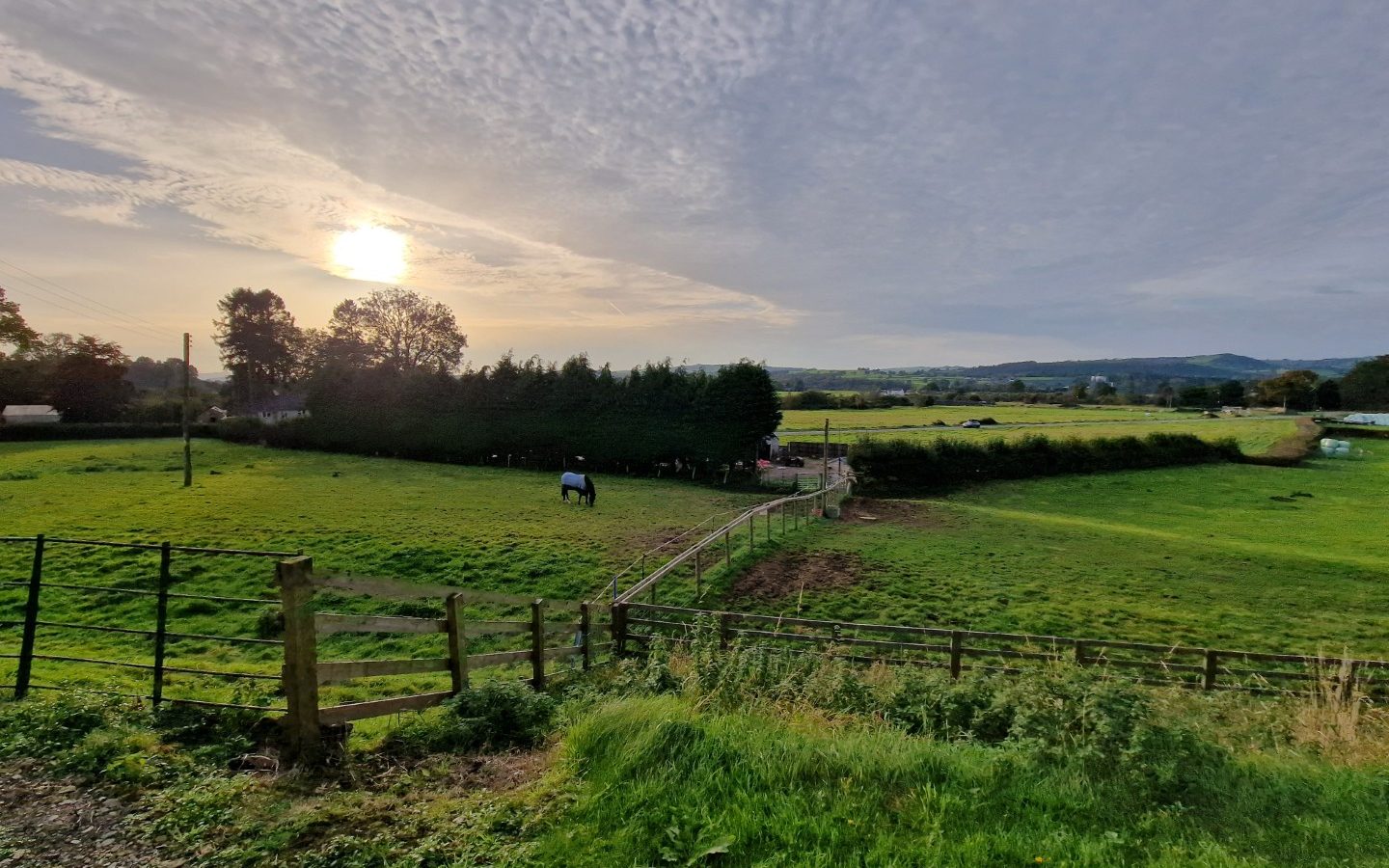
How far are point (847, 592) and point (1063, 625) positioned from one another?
4269 mm

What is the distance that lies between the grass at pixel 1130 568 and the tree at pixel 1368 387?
265ft

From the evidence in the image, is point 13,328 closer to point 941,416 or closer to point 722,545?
point 722,545

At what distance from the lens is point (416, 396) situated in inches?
1698

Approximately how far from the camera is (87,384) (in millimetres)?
58594

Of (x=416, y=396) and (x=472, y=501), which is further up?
(x=416, y=396)

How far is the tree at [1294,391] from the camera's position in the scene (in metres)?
86.4

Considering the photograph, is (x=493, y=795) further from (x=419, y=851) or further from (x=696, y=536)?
(x=696, y=536)

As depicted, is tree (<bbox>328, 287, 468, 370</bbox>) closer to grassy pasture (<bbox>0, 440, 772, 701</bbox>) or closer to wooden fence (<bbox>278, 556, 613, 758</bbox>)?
grassy pasture (<bbox>0, 440, 772, 701</bbox>)

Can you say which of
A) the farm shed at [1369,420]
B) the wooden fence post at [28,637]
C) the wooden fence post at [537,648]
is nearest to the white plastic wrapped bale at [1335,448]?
the farm shed at [1369,420]

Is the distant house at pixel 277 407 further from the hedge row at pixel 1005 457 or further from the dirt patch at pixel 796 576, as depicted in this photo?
the dirt patch at pixel 796 576

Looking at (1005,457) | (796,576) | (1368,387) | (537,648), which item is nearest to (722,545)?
(796,576)

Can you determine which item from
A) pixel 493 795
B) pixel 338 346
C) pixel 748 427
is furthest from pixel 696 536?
pixel 338 346

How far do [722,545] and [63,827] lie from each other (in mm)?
14940

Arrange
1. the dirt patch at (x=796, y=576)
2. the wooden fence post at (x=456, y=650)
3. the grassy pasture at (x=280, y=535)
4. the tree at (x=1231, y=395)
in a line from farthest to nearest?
the tree at (x=1231, y=395)
the dirt patch at (x=796, y=576)
the grassy pasture at (x=280, y=535)
the wooden fence post at (x=456, y=650)
